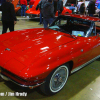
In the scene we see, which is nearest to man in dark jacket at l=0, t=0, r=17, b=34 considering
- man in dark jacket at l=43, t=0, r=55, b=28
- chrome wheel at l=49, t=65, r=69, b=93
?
man in dark jacket at l=43, t=0, r=55, b=28

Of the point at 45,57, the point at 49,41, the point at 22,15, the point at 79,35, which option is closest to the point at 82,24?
the point at 79,35

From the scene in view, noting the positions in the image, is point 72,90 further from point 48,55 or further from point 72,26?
point 72,26

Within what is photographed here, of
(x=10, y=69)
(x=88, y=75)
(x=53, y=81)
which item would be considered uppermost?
(x=10, y=69)

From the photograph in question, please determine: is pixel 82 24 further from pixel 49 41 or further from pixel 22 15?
pixel 22 15

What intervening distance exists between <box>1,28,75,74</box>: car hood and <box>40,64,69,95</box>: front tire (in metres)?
0.38

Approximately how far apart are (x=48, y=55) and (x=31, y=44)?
1.74 ft

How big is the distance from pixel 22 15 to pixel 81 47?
10.4m

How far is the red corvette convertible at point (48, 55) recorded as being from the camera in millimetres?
1824

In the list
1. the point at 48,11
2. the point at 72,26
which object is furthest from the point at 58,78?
the point at 48,11

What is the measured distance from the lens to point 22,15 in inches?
467

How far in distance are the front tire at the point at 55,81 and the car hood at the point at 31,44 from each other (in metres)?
0.38

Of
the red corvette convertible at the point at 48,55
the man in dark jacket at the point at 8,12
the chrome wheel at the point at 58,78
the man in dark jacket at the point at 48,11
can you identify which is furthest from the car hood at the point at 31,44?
the man in dark jacket at the point at 48,11

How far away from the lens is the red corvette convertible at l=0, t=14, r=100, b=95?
1.82 metres

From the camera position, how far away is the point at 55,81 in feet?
7.14
